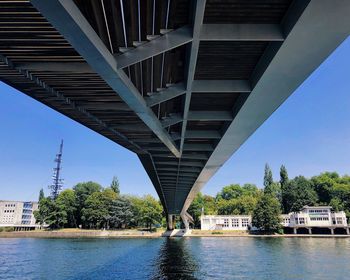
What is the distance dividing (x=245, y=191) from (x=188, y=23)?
12708cm

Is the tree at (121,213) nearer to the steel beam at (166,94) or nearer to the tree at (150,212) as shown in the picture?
the tree at (150,212)

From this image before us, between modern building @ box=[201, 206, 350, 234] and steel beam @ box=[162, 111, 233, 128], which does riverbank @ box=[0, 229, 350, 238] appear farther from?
steel beam @ box=[162, 111, 233, 128]

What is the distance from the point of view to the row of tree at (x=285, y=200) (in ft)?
273

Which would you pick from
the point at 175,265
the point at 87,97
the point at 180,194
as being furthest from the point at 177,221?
the point at 87,97

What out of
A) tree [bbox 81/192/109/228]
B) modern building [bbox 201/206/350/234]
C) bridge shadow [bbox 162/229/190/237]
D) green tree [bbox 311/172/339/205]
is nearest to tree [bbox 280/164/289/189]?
green tree [bbox 311/172/339/205]

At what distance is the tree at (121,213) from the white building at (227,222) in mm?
22224

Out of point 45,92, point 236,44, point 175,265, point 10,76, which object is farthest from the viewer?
point 175,265

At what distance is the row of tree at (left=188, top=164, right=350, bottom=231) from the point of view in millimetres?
83062

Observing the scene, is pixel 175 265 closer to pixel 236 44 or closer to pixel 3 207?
pixel 236 44

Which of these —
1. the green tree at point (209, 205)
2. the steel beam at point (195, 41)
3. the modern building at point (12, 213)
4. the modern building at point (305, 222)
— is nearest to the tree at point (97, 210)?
the modern building at point (305, 222)

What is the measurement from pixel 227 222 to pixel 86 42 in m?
92.9

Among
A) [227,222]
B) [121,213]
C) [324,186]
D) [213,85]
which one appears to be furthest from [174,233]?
[213,85]

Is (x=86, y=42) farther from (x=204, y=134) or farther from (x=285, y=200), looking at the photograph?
(x=285, y=200)

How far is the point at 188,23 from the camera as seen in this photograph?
6.91 metres
